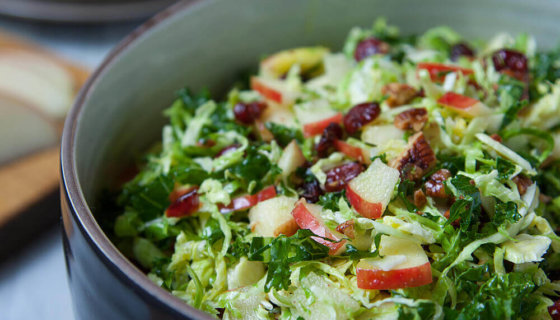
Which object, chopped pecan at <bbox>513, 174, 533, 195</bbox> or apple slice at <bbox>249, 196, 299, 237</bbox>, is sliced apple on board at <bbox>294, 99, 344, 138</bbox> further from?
chopped pecan at <bbox>513, 174, 533, 195</bbox>

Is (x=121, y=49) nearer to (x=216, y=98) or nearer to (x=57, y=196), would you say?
(x=216, y=98)

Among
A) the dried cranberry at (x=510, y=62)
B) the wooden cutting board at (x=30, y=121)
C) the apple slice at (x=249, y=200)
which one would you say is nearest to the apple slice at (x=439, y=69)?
the dried cranberry at (x=510, y=62)

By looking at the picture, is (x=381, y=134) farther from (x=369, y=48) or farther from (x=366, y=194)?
(x=369, y=48)

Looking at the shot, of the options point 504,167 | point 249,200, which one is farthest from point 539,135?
point 249,200

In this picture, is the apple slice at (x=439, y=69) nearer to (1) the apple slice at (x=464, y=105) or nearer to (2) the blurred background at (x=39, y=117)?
(1) the apple slice at (x=464, y=105)

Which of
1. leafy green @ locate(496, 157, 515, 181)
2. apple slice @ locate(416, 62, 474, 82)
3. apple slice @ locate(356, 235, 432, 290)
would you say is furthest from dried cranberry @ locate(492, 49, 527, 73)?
apple slice @ locate(356, 235, 432, 290)

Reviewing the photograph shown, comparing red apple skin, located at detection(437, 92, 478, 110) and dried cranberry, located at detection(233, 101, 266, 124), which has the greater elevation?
red apple skin, located at detection(437, 92, 478, 110)

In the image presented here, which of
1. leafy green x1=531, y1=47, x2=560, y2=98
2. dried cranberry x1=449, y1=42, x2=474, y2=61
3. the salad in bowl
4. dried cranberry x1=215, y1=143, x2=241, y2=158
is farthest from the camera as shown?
dried cranberry x1=449, y1=42, x2=474, y2=61
